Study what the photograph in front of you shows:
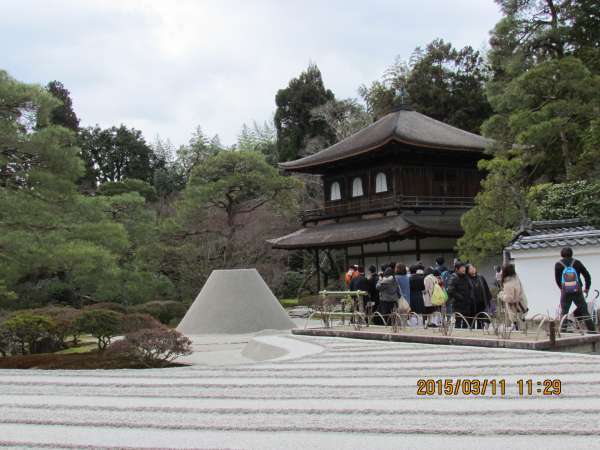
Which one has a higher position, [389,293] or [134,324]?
[389,293]

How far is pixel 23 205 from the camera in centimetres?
1742

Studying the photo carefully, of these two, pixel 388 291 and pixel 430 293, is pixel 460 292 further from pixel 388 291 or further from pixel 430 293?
pixel 388 291

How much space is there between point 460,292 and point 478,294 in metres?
0.55

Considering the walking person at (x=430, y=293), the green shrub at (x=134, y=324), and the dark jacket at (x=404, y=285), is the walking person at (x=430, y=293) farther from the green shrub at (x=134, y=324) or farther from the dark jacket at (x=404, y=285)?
the green shrub at (x=134, y=324)

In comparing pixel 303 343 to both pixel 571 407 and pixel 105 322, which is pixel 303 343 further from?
pixel 571 407

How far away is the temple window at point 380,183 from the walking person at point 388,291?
48.6ft

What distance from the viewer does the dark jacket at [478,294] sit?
12125 millimetres

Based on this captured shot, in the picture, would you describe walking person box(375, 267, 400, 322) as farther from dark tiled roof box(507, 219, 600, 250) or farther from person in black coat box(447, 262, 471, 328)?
dark tiled roof box(507, 219, 600, 250)

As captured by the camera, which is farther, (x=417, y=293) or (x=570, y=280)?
(x=417, y=293)

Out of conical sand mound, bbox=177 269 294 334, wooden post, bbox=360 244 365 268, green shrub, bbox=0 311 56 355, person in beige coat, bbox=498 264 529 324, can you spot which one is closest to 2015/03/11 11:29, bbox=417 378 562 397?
person in beige coat, bbox=498 264 529 324

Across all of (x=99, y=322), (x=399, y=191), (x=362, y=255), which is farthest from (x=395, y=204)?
(x=99, y=322)

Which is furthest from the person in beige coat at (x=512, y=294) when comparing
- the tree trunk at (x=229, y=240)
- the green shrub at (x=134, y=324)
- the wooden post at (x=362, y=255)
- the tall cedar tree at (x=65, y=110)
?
the tall cedar tree at (x=65, y=110)

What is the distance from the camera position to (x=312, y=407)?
629 centimetres

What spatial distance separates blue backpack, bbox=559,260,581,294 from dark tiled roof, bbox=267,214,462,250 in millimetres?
13473
